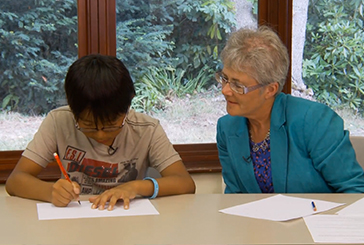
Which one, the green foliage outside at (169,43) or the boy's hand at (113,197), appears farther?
the green foliage outside at (169,43)

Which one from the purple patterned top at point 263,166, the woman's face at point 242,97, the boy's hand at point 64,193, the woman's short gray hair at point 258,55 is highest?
the woman's short gray hair at point 258,55

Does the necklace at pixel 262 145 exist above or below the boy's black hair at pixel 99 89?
below

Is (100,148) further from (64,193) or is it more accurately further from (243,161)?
(243,161)

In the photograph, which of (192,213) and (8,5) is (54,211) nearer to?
(192,213)

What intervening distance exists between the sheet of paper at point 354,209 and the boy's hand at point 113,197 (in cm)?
64

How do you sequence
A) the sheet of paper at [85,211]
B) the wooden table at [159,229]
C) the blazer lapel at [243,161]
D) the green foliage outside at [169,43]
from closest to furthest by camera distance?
the wooden table at [159,229] → the sheet of paper at [85,211] → the blazer lapel at [243,161] → the green foliage outside at [169,43]

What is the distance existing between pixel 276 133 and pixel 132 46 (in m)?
1.20

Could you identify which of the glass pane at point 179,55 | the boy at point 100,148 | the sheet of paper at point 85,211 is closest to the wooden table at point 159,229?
the sheet of paper at point 85,211

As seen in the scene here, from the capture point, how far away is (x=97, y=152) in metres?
1.88

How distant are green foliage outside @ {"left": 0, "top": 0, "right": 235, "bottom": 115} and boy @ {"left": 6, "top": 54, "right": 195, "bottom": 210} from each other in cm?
88

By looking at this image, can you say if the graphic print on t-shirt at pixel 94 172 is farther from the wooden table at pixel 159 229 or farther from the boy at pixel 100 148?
the wooden table at pixel 159 229

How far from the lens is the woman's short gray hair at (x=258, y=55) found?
6.30 feet

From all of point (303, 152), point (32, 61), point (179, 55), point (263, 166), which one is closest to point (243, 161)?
point (263, 166)

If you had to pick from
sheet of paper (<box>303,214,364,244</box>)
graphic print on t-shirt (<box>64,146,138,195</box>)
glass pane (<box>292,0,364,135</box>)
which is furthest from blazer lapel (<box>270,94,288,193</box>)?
glass pane (<box>292,0,364,135</box>)
